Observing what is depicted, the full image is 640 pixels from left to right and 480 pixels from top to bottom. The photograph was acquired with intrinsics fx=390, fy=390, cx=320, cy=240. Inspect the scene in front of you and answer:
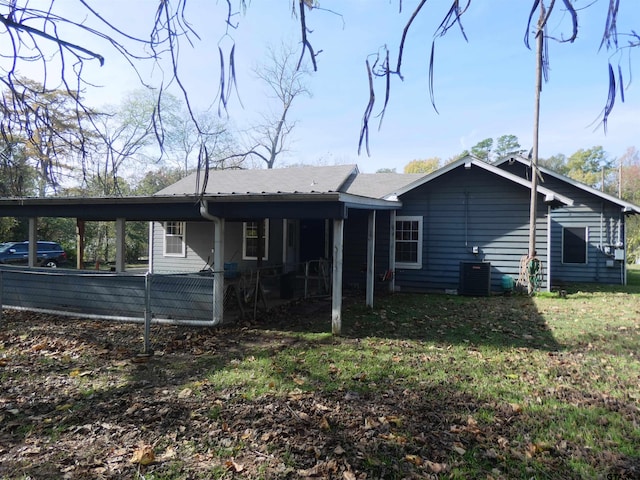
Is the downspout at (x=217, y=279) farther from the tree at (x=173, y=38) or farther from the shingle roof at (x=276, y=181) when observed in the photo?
the shingle roof at (x=276, y=181)

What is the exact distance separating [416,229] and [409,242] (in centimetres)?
45

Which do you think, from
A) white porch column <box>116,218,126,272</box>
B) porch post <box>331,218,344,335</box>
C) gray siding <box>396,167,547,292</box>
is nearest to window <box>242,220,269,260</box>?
gray siding <box>396,167,547,292</box>

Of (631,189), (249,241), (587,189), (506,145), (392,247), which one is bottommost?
(392,247)

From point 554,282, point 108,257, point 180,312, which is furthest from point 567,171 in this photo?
point 180,312

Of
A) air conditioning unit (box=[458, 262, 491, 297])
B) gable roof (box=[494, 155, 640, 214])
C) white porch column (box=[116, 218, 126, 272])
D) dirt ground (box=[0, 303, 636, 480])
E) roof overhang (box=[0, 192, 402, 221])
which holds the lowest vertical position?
dirt ground (box=[0, 303, 636, 480])

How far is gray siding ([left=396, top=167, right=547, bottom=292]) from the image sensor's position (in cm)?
1104

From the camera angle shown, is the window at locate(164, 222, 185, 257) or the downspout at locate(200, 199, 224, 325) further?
the window at locate(164, 222, 185, 257)

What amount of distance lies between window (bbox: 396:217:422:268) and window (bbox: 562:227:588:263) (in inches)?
216

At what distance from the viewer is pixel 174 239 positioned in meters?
14.7

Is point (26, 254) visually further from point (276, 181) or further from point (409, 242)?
point (409, 242)

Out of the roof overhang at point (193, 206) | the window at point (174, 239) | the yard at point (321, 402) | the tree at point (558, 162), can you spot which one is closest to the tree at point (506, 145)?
the tree at point (558, 162)

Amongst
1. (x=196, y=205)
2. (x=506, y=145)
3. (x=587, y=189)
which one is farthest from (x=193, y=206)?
(x=506, y=145)

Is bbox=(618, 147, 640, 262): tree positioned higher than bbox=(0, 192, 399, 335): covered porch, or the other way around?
bbox=(618, 147, 640, 262): tree

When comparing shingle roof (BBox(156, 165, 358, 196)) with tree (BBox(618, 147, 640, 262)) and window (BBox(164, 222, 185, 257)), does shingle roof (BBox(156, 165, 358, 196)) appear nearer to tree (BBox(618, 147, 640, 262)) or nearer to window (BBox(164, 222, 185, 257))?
window (BBox(164, 222, 185, 257))
